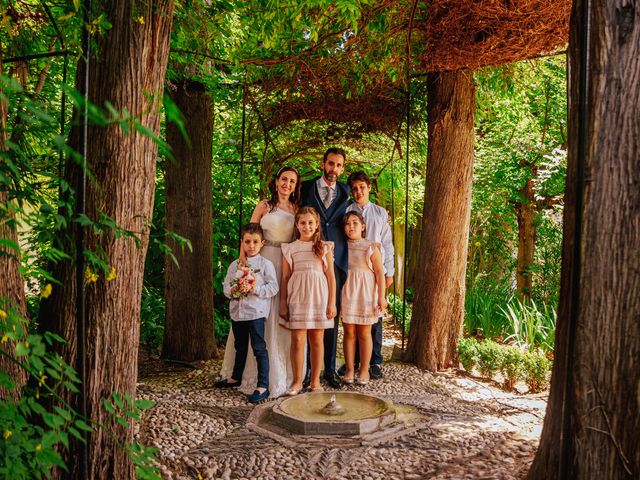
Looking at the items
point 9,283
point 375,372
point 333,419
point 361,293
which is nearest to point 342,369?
point 375,372

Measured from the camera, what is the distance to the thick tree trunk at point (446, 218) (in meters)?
5.89

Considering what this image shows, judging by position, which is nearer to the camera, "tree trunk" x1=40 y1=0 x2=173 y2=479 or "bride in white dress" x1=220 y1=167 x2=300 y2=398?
"tree trunk" x1=40 y1=0 x2=173 y2=479

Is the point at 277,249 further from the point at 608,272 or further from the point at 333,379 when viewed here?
the point at 608,272

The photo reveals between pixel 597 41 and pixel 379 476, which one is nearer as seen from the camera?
pixel 597 41

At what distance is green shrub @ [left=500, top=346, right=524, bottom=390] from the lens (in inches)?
212

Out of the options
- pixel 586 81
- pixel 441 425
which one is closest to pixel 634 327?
pixel 586 81

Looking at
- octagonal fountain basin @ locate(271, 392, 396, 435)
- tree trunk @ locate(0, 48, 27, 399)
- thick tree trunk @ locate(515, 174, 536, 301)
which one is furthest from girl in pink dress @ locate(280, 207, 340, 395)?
thick tree trunk @ locate(515, 174, 536, 301)

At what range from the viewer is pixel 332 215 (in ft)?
16.8

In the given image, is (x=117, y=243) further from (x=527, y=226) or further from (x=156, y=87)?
(x=527, y=226)

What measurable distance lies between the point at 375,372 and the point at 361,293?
0.87 m

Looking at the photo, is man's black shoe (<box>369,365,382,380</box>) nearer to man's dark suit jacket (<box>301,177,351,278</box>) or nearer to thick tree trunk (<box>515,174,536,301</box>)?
man's dark suit jacket (<box>301,177,351,278</box>)

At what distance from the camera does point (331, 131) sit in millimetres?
7648

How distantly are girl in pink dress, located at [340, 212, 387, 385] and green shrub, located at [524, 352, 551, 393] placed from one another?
4.78 ft

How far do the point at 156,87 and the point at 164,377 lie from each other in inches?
144
